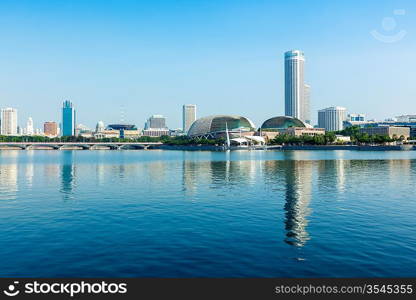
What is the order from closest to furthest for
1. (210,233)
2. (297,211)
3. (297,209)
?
(210,233), (297,211), (297,209)

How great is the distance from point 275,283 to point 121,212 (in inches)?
675

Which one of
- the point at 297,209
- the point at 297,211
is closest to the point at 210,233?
the point at 297,211

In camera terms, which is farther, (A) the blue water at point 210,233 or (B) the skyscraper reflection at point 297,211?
(B) the skyscraper reflection at point 297,211

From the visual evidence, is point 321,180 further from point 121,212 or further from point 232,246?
point 232,246

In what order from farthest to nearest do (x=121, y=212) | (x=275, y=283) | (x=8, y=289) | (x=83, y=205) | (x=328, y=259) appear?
(x=83, y=205) → (x=121, y=212) → (x=328, y=259) → (x=275, y=283) → (x=8, y=289)

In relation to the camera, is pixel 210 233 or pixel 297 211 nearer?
pixel 210 233

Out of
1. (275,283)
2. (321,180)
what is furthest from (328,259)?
(321,180)

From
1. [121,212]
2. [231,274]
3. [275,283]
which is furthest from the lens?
[121,212]

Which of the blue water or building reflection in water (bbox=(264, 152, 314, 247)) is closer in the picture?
the blue water

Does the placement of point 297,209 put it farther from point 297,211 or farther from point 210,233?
point 210,233

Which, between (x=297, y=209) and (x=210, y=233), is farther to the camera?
(x=297, y=209)

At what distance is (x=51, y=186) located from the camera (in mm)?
45344

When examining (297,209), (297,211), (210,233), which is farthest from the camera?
(297,209)

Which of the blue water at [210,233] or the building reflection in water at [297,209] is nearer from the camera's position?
the blue water at [210,233]
